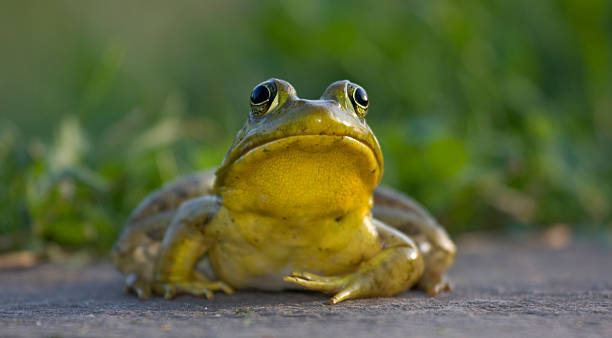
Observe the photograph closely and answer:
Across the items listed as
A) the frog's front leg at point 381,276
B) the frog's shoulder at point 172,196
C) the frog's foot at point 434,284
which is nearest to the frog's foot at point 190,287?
the frog's front leg at point 381,276

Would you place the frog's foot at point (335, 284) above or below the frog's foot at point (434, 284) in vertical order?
below

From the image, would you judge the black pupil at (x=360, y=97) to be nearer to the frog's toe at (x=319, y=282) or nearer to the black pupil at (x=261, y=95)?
the black pupil at (x=261, y=95)

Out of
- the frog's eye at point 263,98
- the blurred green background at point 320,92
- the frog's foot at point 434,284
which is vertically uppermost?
the blurred green background at point 320,92

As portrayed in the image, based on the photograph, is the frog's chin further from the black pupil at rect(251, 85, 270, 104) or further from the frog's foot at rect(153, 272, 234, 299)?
the frog's foot at rect(153, 272, 234, 299)

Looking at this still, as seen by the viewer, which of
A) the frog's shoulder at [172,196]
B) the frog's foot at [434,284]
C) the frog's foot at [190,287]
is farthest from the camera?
the frog's shoulder at [172,196]

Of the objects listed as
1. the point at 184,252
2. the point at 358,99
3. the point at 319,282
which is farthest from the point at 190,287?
the point at 358,99

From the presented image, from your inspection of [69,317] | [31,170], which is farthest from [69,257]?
[69,317]

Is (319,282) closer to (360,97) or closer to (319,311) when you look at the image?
(319,311)

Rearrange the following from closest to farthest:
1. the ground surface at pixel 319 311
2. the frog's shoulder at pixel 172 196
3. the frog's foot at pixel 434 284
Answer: the ground surface at pixel 319 311
the frog's foot at pixel 434 284
the frog's shoulder at pixel 172 196

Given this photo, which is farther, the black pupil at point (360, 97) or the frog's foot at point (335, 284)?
the black pupil at point (360, 97)
